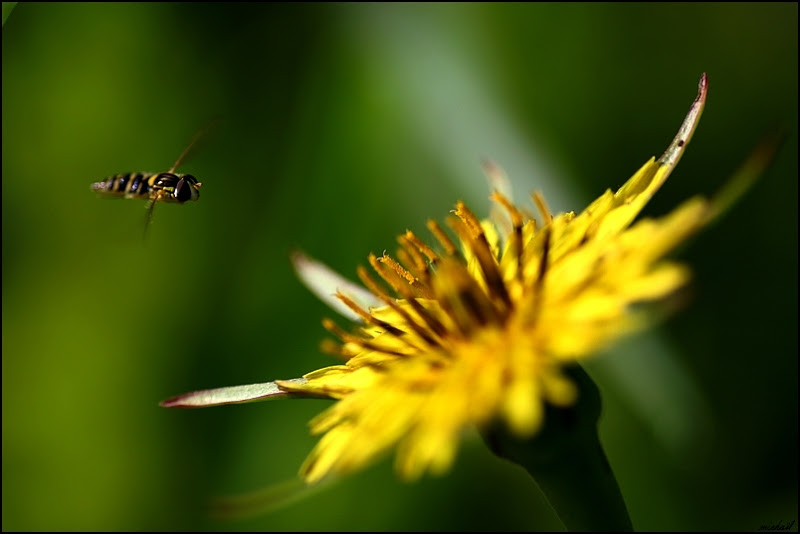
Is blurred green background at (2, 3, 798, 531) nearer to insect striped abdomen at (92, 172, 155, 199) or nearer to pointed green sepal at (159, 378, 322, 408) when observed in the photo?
insect striped abdomen at (92, 172, 155, 199)

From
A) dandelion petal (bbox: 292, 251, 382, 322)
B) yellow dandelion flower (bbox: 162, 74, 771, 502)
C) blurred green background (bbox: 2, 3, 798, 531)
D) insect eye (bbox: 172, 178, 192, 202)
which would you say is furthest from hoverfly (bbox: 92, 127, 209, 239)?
blurred green background (bbox: 2, 3, 798, 531)

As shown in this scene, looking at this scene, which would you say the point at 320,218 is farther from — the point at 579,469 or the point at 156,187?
the point at 579,469

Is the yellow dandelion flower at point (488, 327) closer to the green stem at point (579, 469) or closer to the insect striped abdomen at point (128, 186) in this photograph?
the green stem at point (579, 469)

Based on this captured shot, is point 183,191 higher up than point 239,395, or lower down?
higher up

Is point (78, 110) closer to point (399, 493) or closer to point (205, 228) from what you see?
point (205, 228)

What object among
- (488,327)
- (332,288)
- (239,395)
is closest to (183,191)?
(332,288)

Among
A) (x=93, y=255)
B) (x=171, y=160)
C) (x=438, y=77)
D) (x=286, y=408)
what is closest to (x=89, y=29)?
(x=171, y=160)
